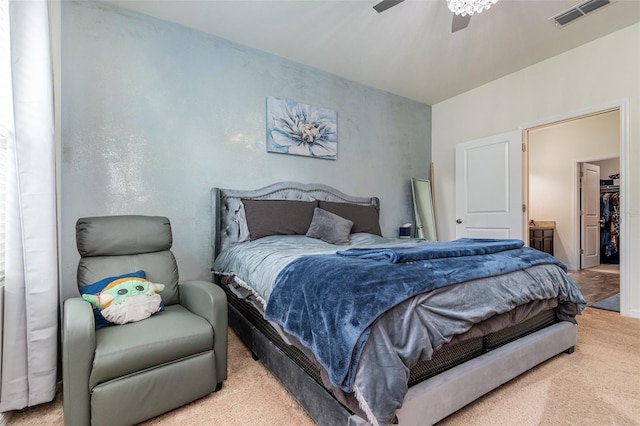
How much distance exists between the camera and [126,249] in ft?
6.58

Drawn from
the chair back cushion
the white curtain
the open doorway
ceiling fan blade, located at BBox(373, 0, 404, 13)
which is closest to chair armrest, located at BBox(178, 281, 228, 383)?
the chair back cushion

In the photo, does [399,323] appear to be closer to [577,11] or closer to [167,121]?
[167,121]

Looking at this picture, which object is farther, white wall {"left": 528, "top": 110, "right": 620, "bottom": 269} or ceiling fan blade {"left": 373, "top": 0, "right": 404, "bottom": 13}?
white wall {"left": 528, "top": 110, "right": 620, "bottom": 269}

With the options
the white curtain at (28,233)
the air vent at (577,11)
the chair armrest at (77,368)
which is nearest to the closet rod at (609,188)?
the air vent at (577,11)

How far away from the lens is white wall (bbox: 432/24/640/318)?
2916mm

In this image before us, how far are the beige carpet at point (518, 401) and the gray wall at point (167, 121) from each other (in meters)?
1.47

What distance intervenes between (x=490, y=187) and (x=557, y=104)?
1.18 metres

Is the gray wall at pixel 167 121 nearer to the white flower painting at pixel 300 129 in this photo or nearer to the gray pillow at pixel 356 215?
the white flower painting at pixel 300 129

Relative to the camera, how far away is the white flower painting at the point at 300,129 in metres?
3.37

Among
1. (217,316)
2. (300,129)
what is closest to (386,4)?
(300,129)

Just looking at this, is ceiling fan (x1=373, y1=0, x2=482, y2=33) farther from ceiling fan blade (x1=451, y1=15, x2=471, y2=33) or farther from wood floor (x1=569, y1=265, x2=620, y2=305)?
wood floor (x1=569, y1=265, x2=620, y2=305)

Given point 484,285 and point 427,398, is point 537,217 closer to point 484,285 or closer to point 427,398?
point 484,285

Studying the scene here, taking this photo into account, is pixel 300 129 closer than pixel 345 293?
No

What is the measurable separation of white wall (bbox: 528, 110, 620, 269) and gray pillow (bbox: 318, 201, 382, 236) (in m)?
3.92
